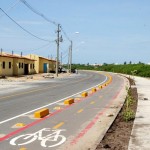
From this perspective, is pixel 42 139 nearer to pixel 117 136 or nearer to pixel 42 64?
pixel 117 136

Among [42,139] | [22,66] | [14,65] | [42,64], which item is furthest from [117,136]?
[42,64]

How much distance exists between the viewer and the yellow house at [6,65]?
55725mm

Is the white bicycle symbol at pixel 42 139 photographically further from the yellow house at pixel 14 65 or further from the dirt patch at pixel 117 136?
the yellow house at pixel 14 65

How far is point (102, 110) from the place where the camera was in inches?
693

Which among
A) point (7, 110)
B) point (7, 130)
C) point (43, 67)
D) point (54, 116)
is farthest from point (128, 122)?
point (43, 67)

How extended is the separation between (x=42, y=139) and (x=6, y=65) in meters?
48.4

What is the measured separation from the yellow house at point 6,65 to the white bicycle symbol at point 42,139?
45007 mm

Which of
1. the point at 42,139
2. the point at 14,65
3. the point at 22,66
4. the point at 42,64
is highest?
the point at 42,64

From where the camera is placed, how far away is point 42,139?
1039 cm

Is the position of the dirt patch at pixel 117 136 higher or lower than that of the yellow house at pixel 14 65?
lower

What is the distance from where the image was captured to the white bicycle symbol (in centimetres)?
993

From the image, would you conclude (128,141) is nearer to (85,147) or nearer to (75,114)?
(85,147)

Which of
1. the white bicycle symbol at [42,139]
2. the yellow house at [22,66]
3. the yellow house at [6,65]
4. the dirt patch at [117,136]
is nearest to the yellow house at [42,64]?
the yellow house at [22,66]

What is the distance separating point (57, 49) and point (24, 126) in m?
58.3
